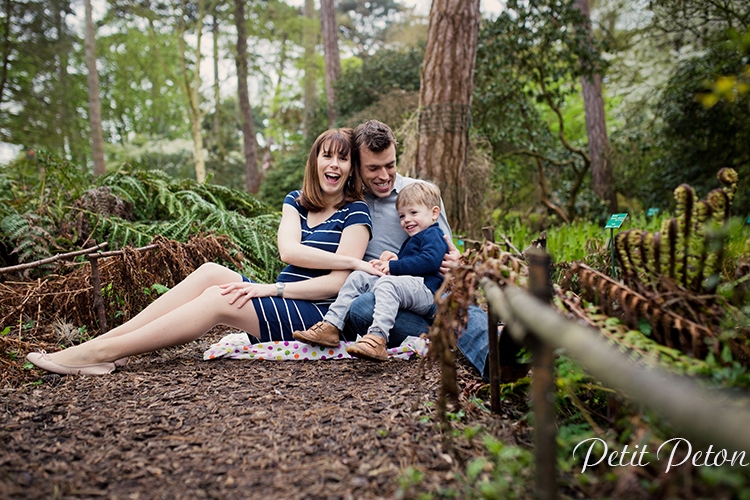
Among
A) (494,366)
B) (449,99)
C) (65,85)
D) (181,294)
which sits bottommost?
(494,366)

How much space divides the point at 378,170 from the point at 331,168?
0.32 meters

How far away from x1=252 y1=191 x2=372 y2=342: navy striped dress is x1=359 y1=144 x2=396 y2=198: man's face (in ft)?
0.72

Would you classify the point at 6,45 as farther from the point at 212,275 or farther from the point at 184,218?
the point at 212,275

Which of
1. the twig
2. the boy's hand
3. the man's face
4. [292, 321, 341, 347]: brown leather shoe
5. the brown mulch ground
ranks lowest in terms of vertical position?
the brown mulch ground

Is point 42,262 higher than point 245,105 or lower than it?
lower

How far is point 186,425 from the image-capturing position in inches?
72.4

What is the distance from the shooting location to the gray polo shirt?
10.2ft

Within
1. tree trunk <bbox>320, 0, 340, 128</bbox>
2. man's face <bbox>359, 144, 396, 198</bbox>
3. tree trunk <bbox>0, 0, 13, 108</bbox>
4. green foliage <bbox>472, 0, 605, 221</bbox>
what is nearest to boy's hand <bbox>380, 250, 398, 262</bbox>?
man's face <bbox>359, 144, 396, 198</bbox>

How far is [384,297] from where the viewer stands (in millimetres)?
2545

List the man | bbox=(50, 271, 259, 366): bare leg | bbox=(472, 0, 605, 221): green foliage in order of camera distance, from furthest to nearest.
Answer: bbox=(472, 0, 605, 221): green foliage
bbox=(50, 271, 259, 366): bare leg
the man

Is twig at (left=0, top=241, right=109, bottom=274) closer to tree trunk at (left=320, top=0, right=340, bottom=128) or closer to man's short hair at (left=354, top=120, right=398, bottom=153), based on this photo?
man's short hair at (left=354, top=120, right=398, bottom=153)

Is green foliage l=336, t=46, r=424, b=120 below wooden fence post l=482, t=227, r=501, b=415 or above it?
above

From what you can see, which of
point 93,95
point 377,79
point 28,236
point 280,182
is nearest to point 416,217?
point 28,236

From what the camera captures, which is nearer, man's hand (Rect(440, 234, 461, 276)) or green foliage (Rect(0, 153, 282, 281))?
man's hand (Rect(440, 234, 461, 276))
